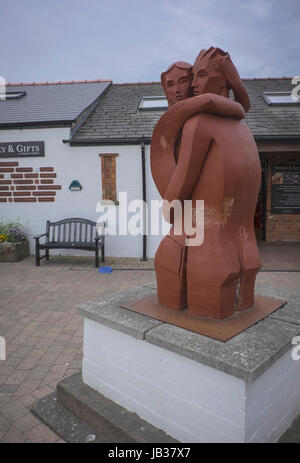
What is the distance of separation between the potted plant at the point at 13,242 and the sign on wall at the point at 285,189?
Result: 6.94 meters

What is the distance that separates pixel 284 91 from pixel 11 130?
8.51 metres

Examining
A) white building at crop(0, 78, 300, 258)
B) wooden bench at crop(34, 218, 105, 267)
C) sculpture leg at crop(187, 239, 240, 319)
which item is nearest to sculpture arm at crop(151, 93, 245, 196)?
sculpture leg at crop(187, 239, 240, 319)

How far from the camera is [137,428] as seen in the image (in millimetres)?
2182

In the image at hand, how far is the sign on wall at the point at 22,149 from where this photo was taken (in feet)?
26.6

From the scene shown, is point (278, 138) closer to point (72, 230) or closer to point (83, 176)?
point (83, 176)

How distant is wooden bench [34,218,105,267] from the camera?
7512 mm

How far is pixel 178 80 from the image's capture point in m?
2.50

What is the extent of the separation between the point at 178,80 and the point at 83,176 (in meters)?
5.84

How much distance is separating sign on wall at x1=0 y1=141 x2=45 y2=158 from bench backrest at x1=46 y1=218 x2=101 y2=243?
68.1 inches

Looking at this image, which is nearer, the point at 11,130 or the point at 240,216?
the point at 240,216
